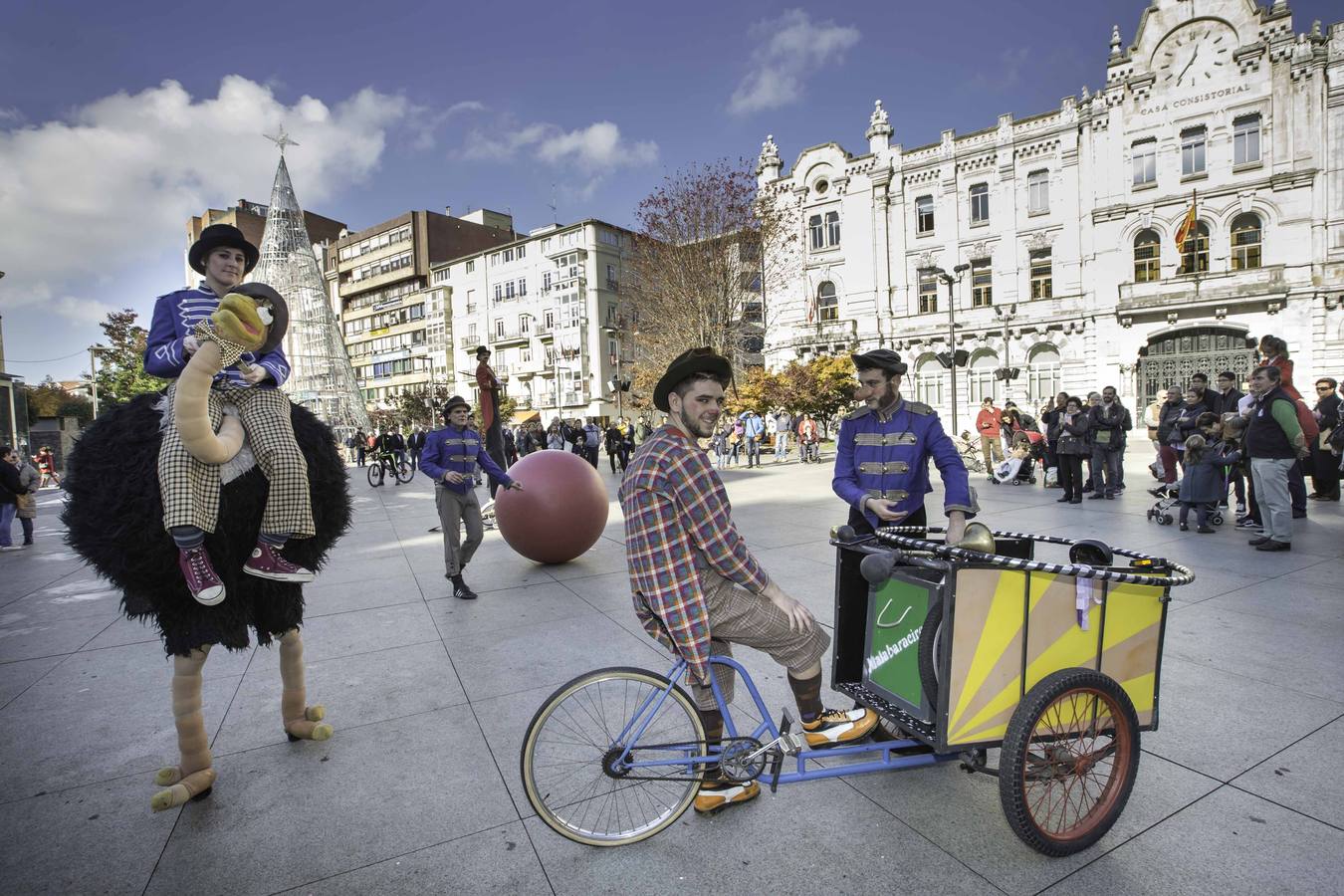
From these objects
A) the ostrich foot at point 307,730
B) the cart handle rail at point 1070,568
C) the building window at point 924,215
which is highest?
the building window at point 924,215

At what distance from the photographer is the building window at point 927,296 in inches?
1511

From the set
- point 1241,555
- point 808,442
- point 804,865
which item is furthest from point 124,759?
point 808,442

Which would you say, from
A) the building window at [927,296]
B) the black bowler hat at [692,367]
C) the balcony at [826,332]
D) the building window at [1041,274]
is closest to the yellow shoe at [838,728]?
the black bowler hat at [692,367]

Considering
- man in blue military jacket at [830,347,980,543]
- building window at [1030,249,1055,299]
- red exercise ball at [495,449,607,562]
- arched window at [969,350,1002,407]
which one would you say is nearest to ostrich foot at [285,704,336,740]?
man in blue military jacket at [830,347,980,543]

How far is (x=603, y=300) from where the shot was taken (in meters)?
60.4

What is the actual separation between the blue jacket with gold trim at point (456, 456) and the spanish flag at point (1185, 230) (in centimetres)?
3402

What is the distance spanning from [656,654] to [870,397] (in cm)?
231

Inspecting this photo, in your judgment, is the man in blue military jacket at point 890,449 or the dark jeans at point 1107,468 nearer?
the man in blue military jacket at point 890,449

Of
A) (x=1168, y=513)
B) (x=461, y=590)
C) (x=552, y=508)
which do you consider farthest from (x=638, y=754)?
(x=1168, y=513)

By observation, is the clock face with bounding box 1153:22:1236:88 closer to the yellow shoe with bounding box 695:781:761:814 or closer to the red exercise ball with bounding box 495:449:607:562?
the red exercise ball with bounding box 495:449:607:562

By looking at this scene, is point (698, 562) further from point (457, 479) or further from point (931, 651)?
point (457, 479)

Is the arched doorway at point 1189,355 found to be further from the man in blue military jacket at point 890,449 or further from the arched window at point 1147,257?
the man in blue military jacket at point 890,449

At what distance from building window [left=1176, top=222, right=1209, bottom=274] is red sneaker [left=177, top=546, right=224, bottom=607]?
39680mm

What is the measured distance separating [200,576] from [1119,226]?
40346 mm
